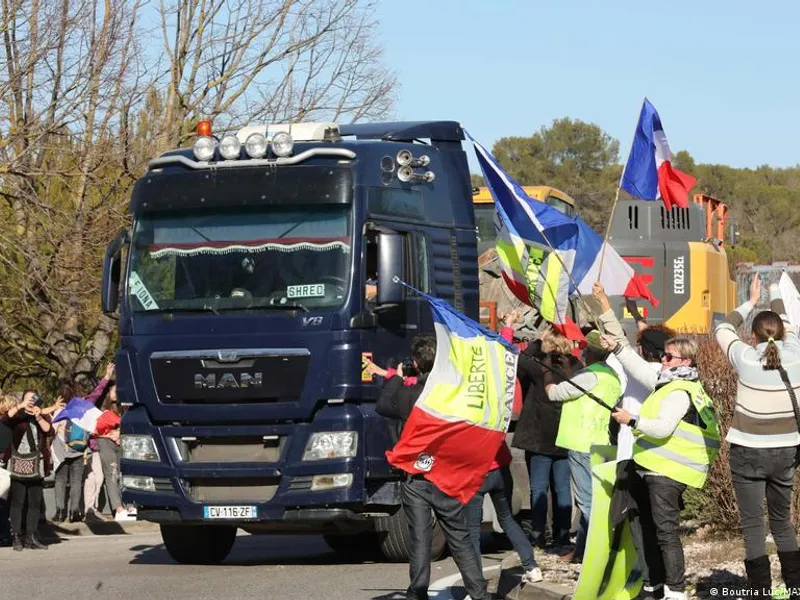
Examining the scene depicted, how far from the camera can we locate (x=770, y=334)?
8812 mm

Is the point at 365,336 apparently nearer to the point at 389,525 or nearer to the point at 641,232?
the point at 389,525

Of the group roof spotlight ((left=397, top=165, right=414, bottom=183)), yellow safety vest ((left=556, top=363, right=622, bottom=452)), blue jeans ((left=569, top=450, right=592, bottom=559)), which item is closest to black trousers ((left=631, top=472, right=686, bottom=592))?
yellow safety vest ((left=556, top=363, right=622, bottom=452))

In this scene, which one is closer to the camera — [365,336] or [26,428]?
[365,336]

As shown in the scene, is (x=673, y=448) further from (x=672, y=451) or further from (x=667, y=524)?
(x=667, y=524)

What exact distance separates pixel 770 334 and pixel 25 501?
29.4ft

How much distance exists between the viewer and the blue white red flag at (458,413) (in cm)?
949

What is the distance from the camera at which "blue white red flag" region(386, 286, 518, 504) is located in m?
9.49

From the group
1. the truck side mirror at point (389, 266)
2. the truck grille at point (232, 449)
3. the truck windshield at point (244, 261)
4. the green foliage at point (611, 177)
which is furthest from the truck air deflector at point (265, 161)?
the green foliage at point (611, 177)

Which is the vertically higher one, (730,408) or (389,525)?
(730,408)

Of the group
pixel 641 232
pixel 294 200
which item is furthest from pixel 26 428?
pixel 641 232

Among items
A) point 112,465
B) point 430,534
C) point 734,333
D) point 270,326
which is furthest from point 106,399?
point 734,333

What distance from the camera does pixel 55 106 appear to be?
20.9 m

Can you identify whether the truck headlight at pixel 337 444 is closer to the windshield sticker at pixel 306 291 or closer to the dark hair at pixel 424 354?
the windshield sticker at pixel 306 291

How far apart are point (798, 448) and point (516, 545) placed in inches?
97.1
